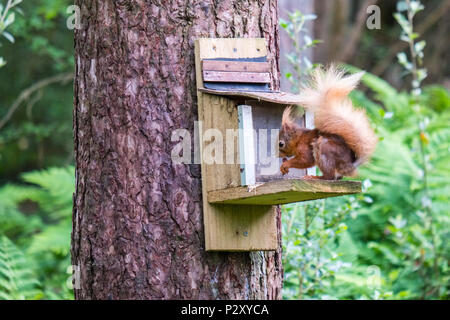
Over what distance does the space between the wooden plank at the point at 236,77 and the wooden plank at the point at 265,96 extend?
0.06m

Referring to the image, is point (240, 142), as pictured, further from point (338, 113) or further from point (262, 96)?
point (338, 113)

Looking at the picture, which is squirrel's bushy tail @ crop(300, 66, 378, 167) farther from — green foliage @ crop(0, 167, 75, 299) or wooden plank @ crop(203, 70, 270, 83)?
green foliage @ crop(0, 167, 75, 299)

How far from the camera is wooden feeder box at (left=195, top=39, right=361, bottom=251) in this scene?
2334 mm

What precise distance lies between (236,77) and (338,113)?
431 millimetres

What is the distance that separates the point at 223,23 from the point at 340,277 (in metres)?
1.99

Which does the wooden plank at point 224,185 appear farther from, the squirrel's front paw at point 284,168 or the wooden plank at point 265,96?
the squirrel's front paw at point 284,168

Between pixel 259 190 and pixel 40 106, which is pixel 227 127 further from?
pixel 40 106

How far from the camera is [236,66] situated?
2.51 meters

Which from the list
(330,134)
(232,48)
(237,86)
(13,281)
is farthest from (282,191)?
(13,281)

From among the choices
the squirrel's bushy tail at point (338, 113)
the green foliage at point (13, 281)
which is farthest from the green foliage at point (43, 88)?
the squirrel's bushy tail at point (338, 113)

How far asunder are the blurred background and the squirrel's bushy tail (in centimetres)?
101

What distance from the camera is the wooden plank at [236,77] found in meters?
2.43

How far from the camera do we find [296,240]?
3.37 m
